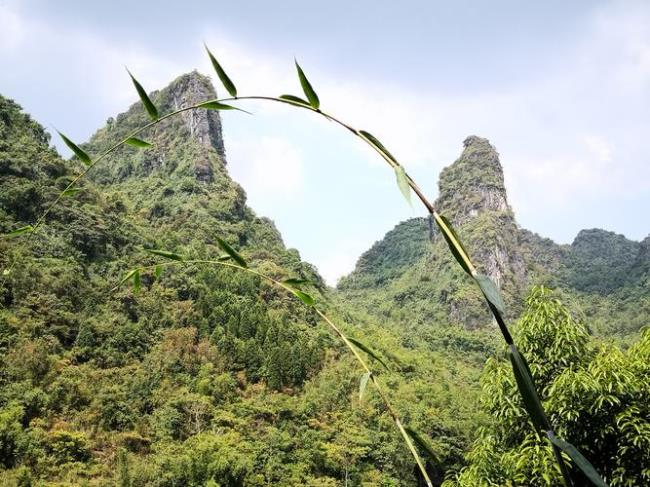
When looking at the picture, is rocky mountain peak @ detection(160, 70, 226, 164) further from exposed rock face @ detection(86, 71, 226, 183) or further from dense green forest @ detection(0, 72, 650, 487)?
dense green forest @ detection(0, 72, 650, 487)

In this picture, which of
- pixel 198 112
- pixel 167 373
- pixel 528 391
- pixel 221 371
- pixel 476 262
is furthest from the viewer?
pixel 198 112

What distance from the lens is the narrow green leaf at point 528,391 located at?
0.75ft

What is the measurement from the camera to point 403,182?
267 mm

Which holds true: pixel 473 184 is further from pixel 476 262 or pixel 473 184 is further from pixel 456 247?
pixel 456 247

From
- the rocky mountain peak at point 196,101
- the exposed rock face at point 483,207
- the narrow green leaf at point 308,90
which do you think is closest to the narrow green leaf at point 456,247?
the narrow green leaf at point 308,90

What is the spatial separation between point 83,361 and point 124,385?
1.87 m

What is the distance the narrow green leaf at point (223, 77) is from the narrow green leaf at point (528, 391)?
229 mm

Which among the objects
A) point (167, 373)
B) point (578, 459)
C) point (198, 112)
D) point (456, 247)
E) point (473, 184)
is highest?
point (198, 112)

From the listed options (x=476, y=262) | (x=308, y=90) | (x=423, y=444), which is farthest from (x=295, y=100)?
(x=476, y=262)

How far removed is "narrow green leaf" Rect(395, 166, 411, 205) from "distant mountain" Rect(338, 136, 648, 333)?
36022 millimetres

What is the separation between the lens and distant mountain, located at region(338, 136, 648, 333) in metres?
39.8

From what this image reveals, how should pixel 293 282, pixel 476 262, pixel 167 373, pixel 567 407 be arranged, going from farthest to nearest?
pixel 476 262 → pixel 167 373 → pixel 567 407 → pixel 293 282

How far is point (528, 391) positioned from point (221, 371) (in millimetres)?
18569

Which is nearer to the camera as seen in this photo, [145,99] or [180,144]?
[145,99]
